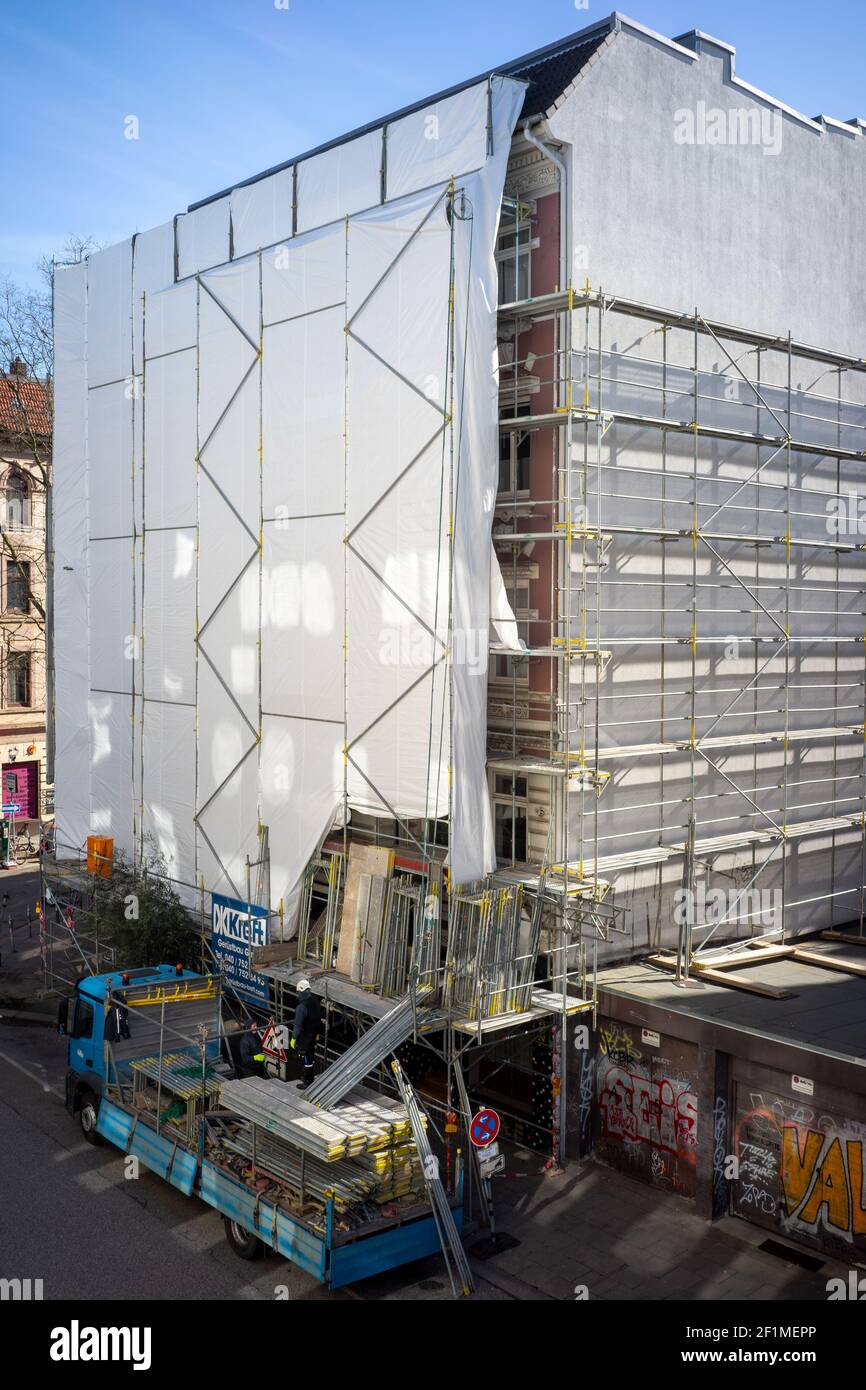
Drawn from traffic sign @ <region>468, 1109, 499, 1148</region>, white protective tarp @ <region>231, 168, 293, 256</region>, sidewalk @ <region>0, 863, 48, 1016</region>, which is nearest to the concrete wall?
traffic sign @ <region>468, 1109, 499, 1148</region>

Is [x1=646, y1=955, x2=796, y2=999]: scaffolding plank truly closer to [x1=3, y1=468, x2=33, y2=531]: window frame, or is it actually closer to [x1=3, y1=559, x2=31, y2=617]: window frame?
[x1=3, y1=559, x2=31, y2=617]: window frame

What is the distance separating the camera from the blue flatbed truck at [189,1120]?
1197 centimetres

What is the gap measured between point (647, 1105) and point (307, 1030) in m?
4.29

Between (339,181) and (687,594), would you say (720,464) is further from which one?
(339,181)

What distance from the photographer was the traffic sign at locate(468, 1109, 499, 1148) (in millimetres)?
12812

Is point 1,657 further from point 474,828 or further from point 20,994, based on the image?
point 474,828

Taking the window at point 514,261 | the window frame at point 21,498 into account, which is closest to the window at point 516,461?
the window at point 514,261

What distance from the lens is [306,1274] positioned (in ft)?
41.7

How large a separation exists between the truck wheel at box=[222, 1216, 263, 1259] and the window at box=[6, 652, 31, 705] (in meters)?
29.6

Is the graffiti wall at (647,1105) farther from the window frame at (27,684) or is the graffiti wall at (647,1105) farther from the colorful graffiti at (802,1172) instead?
the window frame at (27,684)

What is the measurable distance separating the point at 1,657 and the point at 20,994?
18442 mm

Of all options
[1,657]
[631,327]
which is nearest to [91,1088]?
[631,327]

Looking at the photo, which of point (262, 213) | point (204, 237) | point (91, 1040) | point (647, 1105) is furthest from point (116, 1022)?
point (204, 237)
